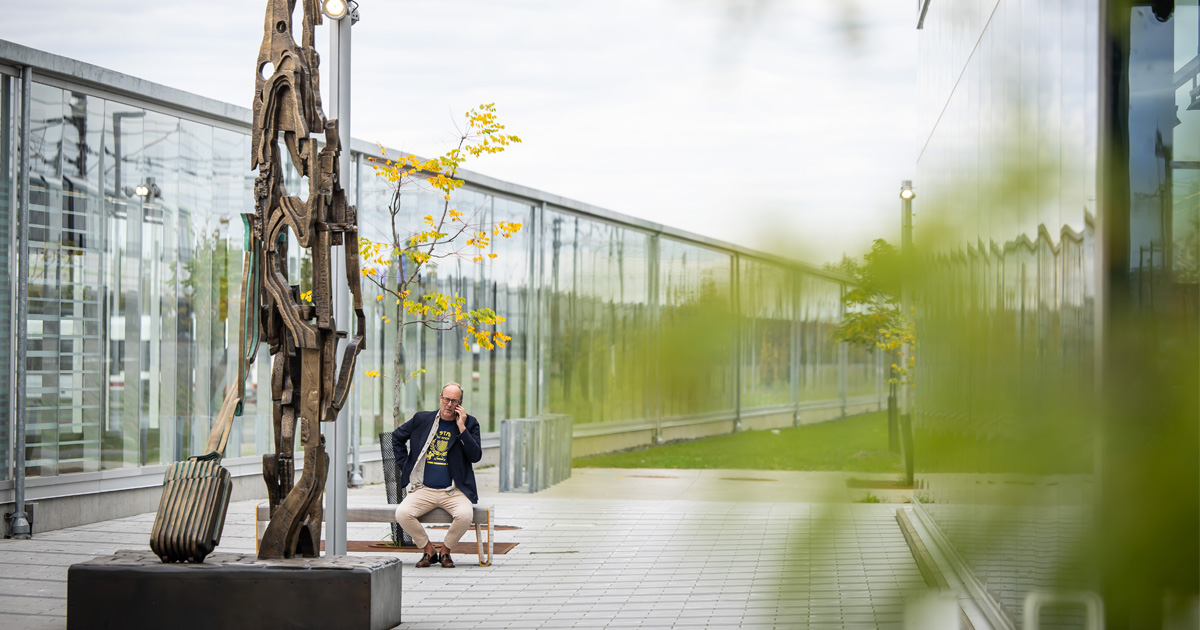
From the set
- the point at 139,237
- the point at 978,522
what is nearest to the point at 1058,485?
the point at 978,522

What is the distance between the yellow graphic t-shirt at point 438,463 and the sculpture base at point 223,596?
2.07 metres

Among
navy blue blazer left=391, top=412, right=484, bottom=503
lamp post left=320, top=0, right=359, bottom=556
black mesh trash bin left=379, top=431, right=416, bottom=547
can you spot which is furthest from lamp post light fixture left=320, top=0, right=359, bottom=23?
black mesh trash bin left=379, top=431, right=416, bottom=547

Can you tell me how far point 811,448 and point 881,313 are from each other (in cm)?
6

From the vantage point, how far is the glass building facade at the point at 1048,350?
1.21ft

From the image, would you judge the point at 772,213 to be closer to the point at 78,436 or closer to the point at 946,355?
the point at 946,355

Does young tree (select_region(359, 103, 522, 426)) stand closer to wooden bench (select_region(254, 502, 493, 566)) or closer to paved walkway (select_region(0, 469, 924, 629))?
wooden bench (select_region(254, 502, 493, 566))

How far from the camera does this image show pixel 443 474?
7113 millimetres

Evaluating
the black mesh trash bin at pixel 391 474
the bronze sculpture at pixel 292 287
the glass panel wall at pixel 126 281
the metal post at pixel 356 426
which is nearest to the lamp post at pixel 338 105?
the bronze sculpture at pixel 292 287

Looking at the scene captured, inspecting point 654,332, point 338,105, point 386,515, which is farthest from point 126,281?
point 654,332

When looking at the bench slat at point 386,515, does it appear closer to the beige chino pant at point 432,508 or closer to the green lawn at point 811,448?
the beige chino pant at point 432,508

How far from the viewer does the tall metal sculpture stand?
555 centimetres

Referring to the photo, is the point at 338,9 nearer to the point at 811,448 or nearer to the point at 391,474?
the point at 391,474

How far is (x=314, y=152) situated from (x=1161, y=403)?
5634mm

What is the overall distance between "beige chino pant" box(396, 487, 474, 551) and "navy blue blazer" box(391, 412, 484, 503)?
110mm
